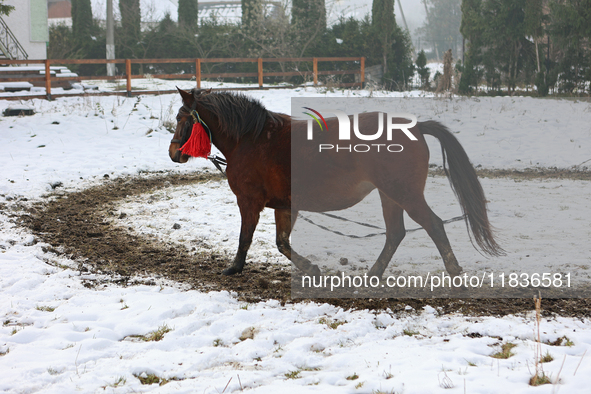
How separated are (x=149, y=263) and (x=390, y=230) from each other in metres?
2.50

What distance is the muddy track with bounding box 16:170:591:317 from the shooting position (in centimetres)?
403

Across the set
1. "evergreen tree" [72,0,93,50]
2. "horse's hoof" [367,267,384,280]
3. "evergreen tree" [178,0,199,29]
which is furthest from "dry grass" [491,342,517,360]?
"evergreen tree" [72,0,93,50]

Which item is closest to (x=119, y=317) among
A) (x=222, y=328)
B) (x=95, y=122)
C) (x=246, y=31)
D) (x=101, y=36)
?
(x=222, y=328)

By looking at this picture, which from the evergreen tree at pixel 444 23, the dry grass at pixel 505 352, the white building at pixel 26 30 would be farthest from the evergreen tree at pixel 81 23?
the evergreen tree at pixel 444 23

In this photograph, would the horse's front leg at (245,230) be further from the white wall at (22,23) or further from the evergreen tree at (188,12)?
the evergreen tree at (188,12)

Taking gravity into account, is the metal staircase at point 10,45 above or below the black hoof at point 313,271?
above

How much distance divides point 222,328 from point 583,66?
1585 cm

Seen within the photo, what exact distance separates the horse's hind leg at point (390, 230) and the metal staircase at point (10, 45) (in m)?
19.9

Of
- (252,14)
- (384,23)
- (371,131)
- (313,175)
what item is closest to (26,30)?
(252,14)

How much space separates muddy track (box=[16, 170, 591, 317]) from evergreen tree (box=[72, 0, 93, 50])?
67.2ft

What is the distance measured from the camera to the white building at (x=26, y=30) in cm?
2051

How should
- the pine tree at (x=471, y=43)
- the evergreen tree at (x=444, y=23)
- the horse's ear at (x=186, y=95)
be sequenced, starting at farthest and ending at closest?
the evergreen tree at (x=444, y=23) → the pine tree at (x=471, y=43) → the horse's ear at (x=186, y=95)

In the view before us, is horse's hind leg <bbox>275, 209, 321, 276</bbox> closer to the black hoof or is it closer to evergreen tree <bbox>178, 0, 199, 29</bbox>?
the black hoof

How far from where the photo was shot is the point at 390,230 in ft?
15.3
